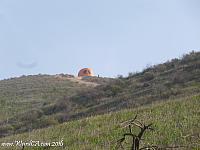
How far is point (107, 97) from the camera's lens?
26516 mm

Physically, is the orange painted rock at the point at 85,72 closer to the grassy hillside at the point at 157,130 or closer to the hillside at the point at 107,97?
the hillside at the point at 107,97

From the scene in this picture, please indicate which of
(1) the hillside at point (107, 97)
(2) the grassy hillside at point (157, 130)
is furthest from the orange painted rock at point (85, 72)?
A: (2) the grassy hillside at point (157, 130)

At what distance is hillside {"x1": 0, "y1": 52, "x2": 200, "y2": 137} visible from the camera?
20.6 metres

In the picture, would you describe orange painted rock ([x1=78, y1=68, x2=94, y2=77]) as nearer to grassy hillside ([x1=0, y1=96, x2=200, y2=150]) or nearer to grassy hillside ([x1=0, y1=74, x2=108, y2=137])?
grassy hillside ([x1=0, y1=74, x2=108, y2=137])

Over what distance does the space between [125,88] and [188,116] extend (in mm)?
17593

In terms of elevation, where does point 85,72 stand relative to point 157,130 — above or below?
above

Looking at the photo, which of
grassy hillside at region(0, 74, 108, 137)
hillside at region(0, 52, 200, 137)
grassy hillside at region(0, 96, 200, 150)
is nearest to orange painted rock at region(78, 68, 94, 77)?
grassy hillside at region(0, 74, 108, 137)

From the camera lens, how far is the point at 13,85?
55.3 meters

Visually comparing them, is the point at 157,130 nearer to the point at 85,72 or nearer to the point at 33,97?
the point at 33,97

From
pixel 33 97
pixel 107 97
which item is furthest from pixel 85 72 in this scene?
pixel 107 97

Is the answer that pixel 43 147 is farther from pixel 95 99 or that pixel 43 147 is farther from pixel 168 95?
pixel 95 99

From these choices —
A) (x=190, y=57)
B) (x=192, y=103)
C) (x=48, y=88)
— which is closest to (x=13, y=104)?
(x=48, y=88)

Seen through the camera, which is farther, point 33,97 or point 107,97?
point 33,97

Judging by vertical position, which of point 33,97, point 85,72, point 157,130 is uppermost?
point 85,72
